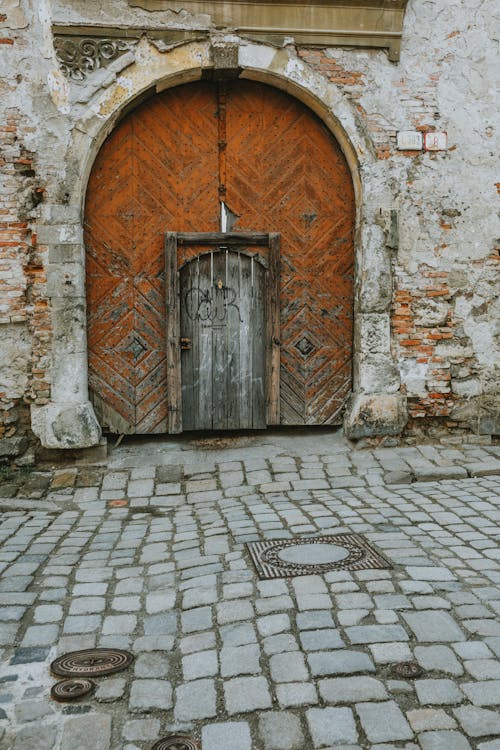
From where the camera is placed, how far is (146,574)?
4.07 m

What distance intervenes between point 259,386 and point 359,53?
10.7 ft

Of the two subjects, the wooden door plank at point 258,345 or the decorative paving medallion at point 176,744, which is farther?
the wooden door plank at point 258,345

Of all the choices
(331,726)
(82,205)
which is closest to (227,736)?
(331,726)

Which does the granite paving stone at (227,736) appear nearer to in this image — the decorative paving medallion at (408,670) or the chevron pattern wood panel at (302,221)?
the decorative paving medallion at (408,670)

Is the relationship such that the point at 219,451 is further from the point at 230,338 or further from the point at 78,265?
the point at 78,265

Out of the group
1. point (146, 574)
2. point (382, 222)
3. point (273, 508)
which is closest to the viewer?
point (146, 574)

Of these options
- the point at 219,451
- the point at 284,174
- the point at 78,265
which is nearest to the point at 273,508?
the point at 219,451

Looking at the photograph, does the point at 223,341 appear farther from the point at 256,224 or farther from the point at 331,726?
the point at 331,726

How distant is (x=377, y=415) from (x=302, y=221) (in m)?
2.01

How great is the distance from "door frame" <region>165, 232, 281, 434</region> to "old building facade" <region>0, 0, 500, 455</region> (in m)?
0.02

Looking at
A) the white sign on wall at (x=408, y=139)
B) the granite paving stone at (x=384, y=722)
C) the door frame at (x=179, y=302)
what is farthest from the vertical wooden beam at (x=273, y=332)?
the granite paving stone at (x=384, y=722)

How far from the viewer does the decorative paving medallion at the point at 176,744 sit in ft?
8.18

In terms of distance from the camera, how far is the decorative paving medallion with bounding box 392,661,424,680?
2822 millimetres

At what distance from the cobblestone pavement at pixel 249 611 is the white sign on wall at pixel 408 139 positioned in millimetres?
3010
